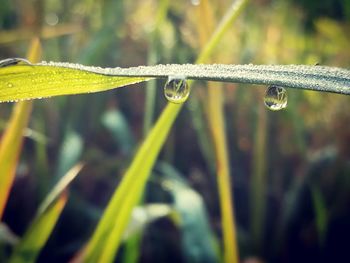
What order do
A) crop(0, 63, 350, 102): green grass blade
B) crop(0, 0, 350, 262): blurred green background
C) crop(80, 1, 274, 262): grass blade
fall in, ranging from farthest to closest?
1. crop(0, 0, 350, 262): blurred green background
2. crop(80, 1, 274, 262): grass blade
3. crop(0, 63, 350, 102): green grass blade

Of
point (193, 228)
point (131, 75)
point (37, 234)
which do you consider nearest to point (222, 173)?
point (193, 228)

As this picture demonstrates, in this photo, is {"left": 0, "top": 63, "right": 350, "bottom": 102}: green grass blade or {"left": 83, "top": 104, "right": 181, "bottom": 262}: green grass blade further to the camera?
{"left": 83, "top": 104, "right": 181, "bottom": 262}: green grass blade

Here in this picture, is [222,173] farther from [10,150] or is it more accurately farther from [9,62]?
[9,62]

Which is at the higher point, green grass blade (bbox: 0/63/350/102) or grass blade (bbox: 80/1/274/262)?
grass blade (bbox: 80/1/274/262)

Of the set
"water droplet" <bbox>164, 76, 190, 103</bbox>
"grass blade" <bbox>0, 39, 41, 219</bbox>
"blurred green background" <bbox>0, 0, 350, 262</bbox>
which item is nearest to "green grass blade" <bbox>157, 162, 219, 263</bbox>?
"blurred green background" <bbox>0, 0, 350, 262</bbox>

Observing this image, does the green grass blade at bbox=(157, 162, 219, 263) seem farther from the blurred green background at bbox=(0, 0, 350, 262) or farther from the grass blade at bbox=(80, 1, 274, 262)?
the grass blade at bbox=(80, 1, 274, 262)

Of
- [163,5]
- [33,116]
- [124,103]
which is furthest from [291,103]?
[33,116]

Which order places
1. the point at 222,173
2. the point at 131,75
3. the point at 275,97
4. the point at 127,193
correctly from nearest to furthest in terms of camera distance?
the point at 131,75 → the point at 275,97 → the point at 127,193 → the point at 222,173

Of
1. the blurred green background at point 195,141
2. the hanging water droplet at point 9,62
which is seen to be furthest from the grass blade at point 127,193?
the hanging water droplet at point 9,62
